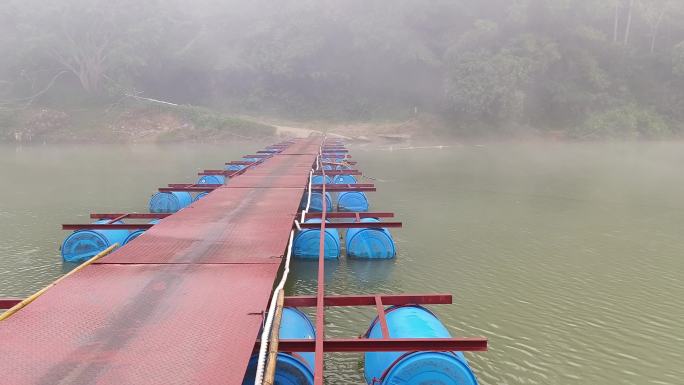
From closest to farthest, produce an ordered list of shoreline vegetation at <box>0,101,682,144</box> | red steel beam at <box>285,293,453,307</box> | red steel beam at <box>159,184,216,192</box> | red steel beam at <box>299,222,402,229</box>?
red steel beam at <box>285,293,453,307</box> < red steel beam at <box>299,222,402,229</box> < red steel beam at <box>159,184,216,192</box> < shoreline vegetation at <box>0,101,682,144</box>

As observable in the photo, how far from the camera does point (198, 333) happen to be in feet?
18.8

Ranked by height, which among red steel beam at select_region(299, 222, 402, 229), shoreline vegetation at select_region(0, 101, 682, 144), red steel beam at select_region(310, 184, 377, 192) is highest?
shoreline vegetation at select_region(0, 101, 682, 144)

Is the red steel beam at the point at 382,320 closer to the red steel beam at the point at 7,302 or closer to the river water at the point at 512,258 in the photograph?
the river water at the point at 512,258

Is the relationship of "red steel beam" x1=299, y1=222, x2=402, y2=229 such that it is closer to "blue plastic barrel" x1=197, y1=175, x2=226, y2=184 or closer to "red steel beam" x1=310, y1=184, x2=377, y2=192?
"red steel beam" x1=310, y1=184, x2=377, y2=192

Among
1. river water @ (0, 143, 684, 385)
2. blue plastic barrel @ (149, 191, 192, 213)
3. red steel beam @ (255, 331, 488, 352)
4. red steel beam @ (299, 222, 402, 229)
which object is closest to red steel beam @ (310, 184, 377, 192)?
river water @ (0, 143, 684, 385)

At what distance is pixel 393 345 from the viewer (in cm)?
580

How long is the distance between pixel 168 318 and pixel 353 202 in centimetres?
1197

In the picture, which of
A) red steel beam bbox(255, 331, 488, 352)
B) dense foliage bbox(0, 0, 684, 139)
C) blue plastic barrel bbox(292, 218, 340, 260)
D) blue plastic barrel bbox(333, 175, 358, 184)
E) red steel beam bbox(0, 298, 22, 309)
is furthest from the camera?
dense foliage bbox(0, 0, 684, 139)

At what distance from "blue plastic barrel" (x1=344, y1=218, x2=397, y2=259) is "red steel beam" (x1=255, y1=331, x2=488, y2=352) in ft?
22.8

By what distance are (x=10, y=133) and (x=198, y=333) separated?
53.0 meters

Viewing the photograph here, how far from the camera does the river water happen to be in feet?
27.5

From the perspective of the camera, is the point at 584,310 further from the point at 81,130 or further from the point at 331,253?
the point at 81,130

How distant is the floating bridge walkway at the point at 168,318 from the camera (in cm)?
498

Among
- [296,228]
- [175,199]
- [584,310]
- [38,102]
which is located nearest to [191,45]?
[38,102]
